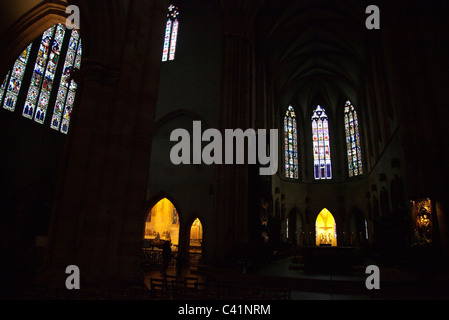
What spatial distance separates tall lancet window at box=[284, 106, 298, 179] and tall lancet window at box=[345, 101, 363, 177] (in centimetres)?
486

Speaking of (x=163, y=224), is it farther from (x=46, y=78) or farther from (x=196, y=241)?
(x=46, y=78)

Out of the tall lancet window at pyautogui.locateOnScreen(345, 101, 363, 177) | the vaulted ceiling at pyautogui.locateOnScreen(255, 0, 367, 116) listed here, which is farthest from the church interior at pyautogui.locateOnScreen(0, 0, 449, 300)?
the tall lancet window at pyautogui.locateOnScreen(345, 101, 363, 177)

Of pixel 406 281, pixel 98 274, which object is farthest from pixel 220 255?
pixel 98 274

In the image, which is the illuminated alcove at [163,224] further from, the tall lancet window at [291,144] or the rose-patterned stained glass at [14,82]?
the tall lancet window at [291,144]

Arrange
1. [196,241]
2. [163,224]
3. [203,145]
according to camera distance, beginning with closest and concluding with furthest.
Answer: [203,145]
[196,241]
[163,224]

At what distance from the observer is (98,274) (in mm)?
5336

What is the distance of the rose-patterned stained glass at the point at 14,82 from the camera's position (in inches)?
493

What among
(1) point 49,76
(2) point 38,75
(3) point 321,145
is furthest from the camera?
(3) point 321,145

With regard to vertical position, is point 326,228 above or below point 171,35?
below

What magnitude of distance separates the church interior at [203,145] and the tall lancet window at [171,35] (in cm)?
14

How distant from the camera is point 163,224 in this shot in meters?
20.3

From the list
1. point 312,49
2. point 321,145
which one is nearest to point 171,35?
point 312,49

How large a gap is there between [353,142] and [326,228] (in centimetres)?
853

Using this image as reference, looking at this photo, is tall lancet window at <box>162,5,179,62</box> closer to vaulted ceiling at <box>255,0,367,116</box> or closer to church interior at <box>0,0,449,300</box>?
church interior at <box>0,0,449,300</box>
